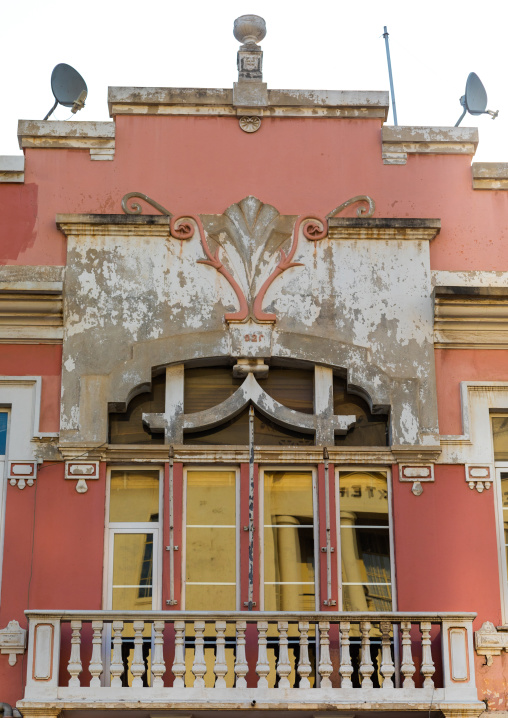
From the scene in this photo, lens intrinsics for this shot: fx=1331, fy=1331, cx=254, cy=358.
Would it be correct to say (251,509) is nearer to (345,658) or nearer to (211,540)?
(211,540)

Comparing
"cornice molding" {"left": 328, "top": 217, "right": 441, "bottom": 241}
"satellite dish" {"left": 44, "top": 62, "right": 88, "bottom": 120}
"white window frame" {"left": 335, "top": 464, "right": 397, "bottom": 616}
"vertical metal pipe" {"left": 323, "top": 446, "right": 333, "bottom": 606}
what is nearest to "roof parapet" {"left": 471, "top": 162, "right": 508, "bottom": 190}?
"cornice molding" {"left": 328, "top": 217, "right": 441, "bottom": 241}

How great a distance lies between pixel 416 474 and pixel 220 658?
2973mm

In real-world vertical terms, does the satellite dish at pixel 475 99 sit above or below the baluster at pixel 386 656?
above

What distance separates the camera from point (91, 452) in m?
14.0

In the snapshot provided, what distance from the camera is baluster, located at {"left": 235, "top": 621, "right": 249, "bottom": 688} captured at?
1269 cm

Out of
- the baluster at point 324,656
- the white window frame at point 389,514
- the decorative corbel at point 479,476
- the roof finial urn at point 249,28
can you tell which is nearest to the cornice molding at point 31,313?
the white window frame at point 389,514

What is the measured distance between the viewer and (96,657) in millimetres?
12781

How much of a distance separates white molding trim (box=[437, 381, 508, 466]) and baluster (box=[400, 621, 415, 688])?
2.01 meters

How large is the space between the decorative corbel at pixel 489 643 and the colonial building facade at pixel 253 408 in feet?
0.07

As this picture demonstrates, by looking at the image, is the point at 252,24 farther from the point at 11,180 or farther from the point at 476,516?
the point at 476,516

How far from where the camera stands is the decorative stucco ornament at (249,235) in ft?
48.5

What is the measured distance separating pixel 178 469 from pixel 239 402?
98 cm

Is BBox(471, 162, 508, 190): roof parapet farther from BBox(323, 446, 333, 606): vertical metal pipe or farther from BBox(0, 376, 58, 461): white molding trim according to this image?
BBox(0, 376, 58, 461): white molding trim

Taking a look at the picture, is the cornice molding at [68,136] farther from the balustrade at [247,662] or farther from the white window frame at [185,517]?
the balustrade at [247,662]
